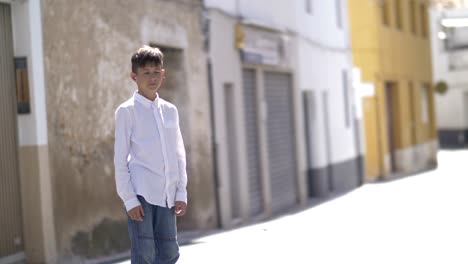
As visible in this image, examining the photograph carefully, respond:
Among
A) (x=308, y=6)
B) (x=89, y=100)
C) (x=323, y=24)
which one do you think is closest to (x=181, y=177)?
(x=89, y=100)

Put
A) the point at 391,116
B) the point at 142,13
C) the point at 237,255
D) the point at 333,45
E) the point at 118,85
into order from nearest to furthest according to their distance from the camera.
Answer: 1. the point at 237,255
2. the point at 118,85
3. the point at 142,13
4. the point at 333,45
5. the point at 391,116

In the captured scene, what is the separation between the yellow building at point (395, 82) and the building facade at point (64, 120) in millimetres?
15870

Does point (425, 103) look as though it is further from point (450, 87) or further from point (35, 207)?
point (35, 207)

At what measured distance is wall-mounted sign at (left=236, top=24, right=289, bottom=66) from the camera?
50.4 feet

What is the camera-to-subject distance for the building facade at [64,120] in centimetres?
913

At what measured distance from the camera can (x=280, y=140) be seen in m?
18.0

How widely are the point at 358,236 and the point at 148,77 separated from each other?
6.44 metres

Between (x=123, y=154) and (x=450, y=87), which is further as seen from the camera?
(x=450, y=87)

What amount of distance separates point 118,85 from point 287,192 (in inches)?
315

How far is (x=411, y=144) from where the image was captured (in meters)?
31.2

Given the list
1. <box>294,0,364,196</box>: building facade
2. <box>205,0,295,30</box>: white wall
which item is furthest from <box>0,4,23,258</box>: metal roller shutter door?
<box>294,0,364,196</box>: building facade

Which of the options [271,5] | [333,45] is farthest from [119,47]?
[333,45]

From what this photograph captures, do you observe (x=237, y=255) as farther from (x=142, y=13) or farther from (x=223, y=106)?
(x=223, y=106)

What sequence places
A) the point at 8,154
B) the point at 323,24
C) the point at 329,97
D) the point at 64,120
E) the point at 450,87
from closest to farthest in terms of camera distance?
the point at 8,154, the point at 64,120, the point at 323,24, the point at 329,97, the point at 450,87
